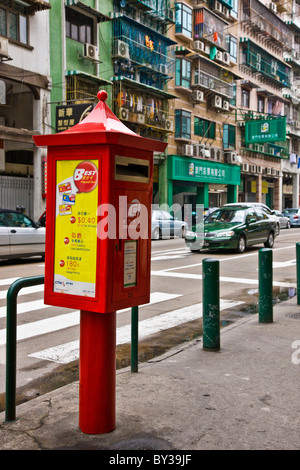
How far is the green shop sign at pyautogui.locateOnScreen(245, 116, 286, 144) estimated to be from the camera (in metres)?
34.7

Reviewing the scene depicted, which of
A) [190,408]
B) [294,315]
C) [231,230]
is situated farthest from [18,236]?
[190,408]

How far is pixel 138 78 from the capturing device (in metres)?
30.3

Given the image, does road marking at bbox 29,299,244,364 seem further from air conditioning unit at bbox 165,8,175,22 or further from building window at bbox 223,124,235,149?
building window at bbox 223,124,235,149

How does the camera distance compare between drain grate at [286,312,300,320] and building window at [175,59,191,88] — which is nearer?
drain grate at [286,312,300,320]

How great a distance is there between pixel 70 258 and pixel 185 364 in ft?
6.85

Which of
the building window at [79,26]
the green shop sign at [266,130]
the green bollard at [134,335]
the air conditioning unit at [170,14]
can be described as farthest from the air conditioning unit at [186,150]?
the green bollard at [134,335]

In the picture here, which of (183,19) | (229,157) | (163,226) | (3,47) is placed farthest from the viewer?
(229,157)

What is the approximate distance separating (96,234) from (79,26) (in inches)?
987

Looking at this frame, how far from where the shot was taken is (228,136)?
1624 inches

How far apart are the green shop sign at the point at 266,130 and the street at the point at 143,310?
2143cm

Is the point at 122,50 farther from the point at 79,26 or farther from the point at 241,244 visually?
the point at 241,244

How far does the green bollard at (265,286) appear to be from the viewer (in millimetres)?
6734

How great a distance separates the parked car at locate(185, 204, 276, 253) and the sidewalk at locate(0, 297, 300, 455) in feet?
37.0

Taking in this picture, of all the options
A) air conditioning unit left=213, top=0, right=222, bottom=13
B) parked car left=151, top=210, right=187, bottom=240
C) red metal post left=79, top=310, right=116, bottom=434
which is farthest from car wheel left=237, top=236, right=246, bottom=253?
air conditioning unit left=213, top=0, right=222, bottom=13
